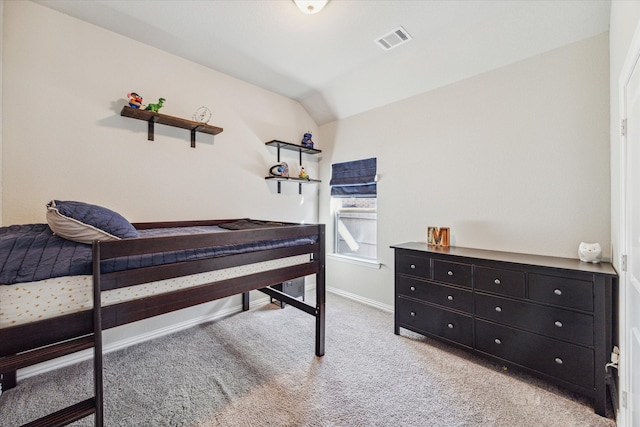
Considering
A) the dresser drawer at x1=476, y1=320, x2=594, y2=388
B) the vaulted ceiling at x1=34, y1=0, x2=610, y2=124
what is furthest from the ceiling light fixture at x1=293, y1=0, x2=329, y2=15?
the dresser drawer at x1=476, y1=320, x2=594, y2=388

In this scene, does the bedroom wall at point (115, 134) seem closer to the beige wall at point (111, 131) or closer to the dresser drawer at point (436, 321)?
the beige wall at point (111, 131)

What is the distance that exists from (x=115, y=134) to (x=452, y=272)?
3060 millimetres

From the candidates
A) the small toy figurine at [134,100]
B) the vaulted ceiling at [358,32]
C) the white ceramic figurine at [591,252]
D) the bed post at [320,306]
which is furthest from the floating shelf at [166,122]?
the white ceramic figurine at [591,252]

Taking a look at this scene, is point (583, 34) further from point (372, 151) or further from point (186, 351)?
point (186, 351)

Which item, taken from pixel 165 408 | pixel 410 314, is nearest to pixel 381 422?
pixel 410 314

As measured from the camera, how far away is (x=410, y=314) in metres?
2.42

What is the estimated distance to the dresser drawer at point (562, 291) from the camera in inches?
63.2

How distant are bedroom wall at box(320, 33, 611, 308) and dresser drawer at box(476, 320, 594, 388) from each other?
708 mm

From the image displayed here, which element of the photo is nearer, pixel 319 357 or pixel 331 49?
pixel 319 357

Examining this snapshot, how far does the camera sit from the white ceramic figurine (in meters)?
1.78

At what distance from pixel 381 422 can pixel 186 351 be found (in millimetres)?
1631

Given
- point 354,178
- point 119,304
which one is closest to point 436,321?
point 354,178

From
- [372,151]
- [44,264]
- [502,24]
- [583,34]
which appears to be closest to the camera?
[44,264]

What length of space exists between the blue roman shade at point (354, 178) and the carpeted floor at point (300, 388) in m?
1.71
